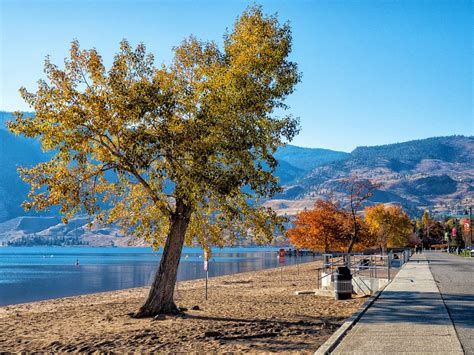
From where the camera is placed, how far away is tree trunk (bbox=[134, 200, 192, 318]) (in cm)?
1969

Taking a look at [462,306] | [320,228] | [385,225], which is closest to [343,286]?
[462,306]

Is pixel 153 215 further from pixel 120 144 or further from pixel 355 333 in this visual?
pixel 355 333

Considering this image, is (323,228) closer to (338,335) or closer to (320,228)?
(320,228)

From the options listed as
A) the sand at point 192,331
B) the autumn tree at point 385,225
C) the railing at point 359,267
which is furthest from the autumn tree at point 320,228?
the sand at point 192,331

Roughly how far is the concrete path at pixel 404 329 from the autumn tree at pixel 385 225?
62524mm

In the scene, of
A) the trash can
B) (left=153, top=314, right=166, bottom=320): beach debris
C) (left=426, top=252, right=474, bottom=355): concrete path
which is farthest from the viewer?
the trash can

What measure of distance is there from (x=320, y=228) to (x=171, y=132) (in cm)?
4853

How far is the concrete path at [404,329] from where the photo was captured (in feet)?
36.7

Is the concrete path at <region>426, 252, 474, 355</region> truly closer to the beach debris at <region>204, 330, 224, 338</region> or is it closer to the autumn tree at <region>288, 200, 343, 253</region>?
the beach debris at <region>204, 330, 224, 338</region>

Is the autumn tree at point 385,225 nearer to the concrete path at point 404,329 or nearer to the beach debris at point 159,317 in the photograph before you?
the concrete path at point 404,329

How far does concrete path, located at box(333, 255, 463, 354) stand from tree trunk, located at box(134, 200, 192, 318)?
6.94 metres

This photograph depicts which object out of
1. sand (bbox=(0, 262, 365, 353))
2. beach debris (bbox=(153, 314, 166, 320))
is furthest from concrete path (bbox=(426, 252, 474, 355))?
beach debris (bbox=(153, 314, 166, 320))

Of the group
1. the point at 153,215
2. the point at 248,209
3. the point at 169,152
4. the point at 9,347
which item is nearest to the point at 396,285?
the point at 248,209

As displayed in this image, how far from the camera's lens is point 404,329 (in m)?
13.5
